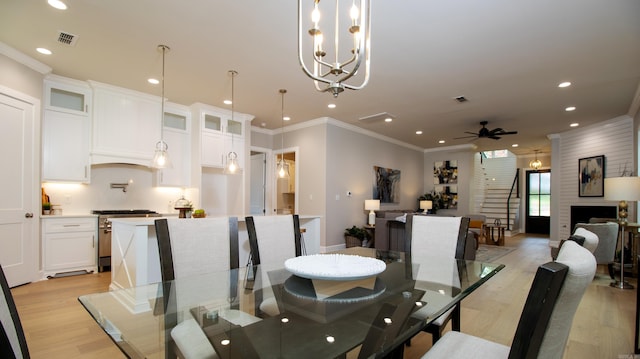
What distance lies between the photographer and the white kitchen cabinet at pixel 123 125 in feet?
14.5

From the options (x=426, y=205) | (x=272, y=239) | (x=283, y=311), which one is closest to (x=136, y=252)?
(x=272, y=239)

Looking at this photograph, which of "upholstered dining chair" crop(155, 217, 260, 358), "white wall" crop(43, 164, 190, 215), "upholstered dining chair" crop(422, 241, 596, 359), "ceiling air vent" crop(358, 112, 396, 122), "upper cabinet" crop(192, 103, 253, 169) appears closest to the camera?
"upholstered dining chair" crop(422, 241, 596, 359)

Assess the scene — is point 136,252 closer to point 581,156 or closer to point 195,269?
point 195,269

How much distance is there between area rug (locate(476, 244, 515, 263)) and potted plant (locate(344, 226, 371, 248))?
Result: 2030 millimetres

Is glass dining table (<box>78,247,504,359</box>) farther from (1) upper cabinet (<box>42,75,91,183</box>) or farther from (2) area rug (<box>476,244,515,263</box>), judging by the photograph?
(2) area rug (<box>476,244,515,263</box>)

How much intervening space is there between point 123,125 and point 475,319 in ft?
16.8

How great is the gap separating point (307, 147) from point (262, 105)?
4.72 feet

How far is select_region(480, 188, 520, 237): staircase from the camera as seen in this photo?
10133mm

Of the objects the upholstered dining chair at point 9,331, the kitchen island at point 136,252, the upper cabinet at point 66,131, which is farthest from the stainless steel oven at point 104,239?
the upholstered dining chair at point 9,331

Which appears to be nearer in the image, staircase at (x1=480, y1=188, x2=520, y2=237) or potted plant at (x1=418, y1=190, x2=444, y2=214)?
potted plant at (x1=418, y1=190, x2=444, y2=214)

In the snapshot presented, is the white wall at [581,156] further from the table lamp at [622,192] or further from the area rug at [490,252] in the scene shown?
the table lamp at [622,192]

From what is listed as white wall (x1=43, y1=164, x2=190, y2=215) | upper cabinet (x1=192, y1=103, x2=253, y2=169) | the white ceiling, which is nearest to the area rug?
the white ceiling

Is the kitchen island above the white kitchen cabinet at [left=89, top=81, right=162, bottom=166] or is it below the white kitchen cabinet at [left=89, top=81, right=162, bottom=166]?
below

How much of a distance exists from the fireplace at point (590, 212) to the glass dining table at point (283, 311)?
21.5 ft
